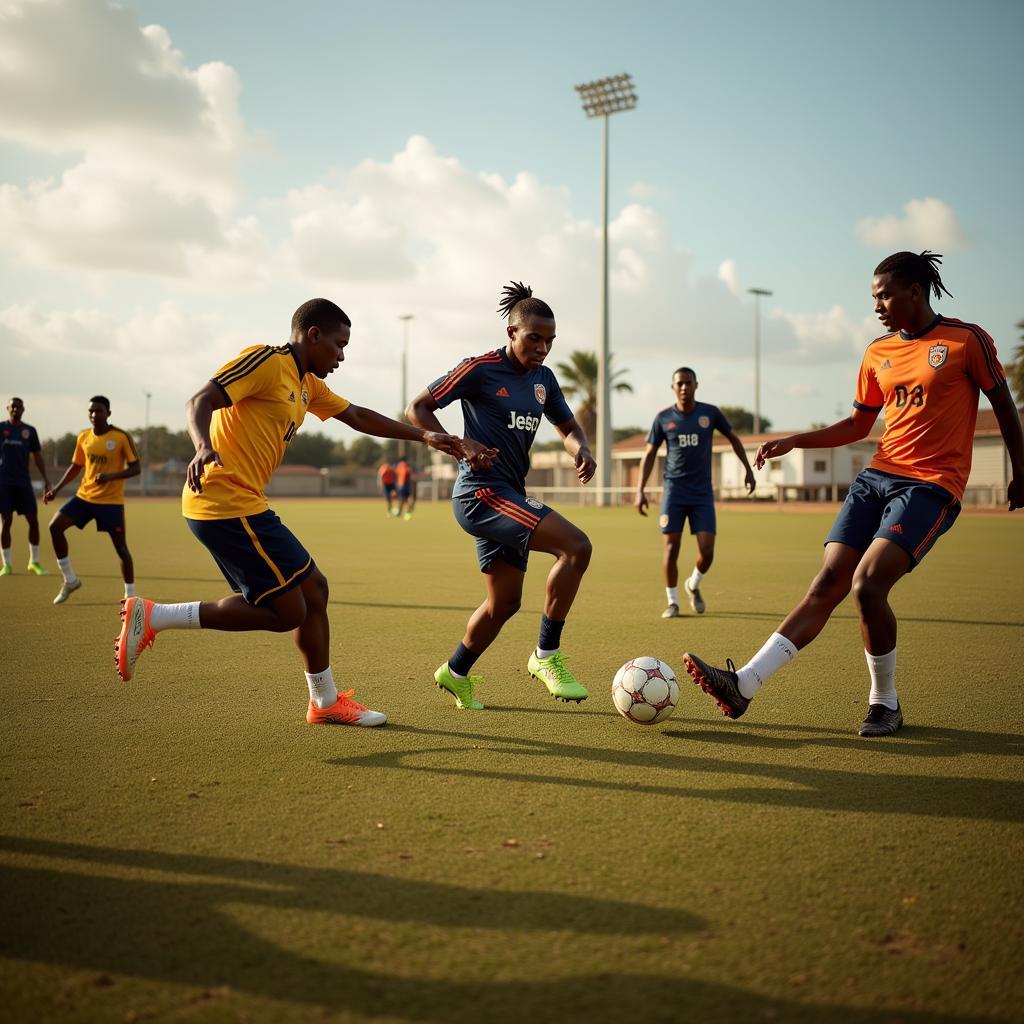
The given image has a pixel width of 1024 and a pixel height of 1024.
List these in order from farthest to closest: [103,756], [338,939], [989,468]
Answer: [989,468]
[103,756]
[338,939]

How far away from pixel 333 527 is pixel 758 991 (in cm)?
2619

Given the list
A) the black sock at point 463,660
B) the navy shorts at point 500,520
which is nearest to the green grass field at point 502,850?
the black sock at point 463,660

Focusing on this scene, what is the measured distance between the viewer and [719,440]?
213ft

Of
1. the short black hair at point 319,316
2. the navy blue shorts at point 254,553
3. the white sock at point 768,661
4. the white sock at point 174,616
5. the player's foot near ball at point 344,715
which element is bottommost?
the player's foot near ball at point 344,715

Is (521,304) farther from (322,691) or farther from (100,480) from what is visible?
(100,480)

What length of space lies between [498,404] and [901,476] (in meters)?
2.32

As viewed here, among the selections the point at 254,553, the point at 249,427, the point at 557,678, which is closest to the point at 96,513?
the point at 249,427

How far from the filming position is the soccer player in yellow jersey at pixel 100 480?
10472 mm

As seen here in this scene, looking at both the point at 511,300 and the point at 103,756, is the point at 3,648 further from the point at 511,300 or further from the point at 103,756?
the point at 511,300

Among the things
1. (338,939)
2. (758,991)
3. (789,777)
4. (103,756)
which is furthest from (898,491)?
(103,756)

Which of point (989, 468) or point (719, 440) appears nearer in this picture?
point (989, 468)

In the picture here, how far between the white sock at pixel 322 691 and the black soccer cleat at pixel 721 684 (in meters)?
1.94

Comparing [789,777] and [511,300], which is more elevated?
[511,300]

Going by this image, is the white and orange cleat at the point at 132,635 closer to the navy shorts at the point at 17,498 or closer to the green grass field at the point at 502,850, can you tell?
the green grass field at the point at 502,850
